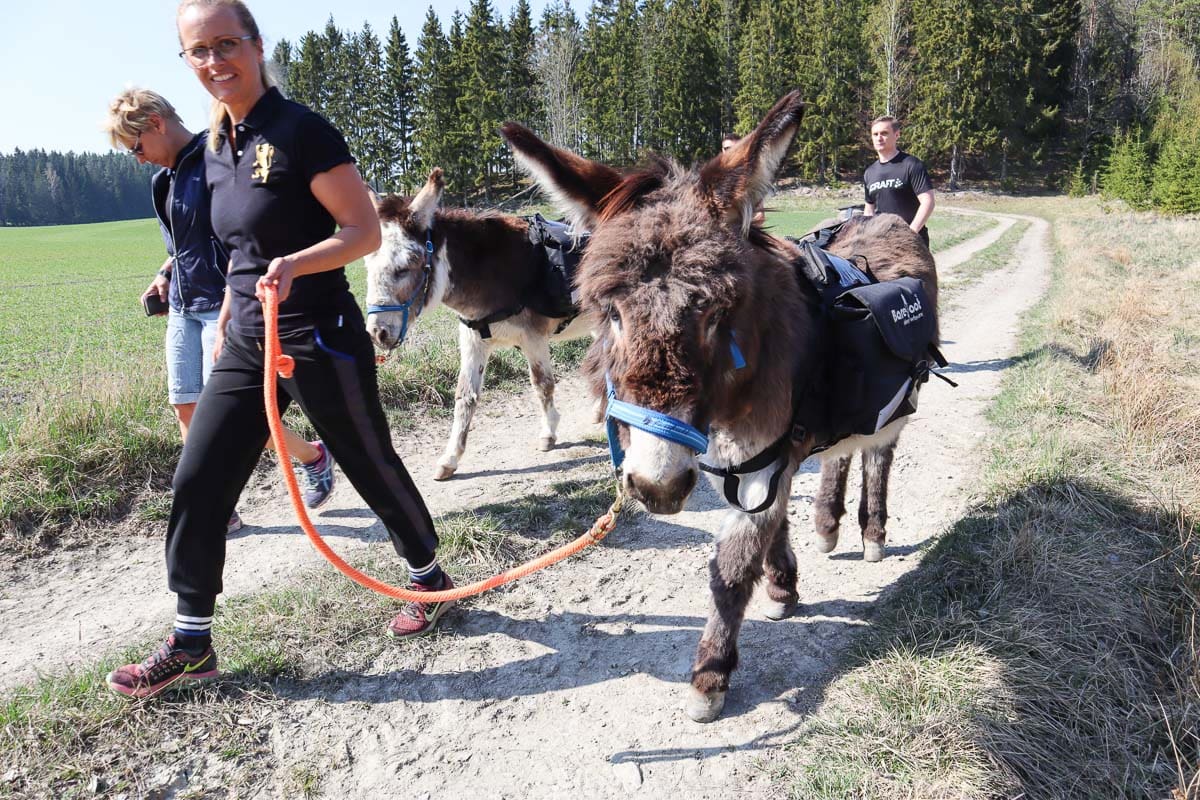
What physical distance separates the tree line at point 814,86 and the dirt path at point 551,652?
38.9m

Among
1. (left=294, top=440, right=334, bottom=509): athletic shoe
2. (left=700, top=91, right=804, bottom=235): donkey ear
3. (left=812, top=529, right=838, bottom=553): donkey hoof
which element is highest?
(left=700, top=91, right=804, bottom=235): donkey ear

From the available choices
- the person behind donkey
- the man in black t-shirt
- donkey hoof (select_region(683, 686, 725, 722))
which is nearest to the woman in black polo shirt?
the person behind donkey

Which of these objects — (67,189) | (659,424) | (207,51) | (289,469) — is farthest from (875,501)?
(67,189)

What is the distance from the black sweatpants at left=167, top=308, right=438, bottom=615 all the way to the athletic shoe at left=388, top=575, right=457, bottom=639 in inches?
31.1

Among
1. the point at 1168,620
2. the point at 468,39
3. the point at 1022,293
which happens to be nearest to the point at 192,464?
the point at 1168,620

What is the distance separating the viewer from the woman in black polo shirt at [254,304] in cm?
239

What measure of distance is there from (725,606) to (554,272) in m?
3.34

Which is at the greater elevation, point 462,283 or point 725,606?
point 462,283

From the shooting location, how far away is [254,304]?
253 cm

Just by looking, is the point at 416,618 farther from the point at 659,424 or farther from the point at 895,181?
the point at 895,181

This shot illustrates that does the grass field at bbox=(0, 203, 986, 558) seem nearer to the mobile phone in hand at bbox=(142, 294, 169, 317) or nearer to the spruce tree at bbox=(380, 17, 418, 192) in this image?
the mobile phone in hand at bbox=(142, 294, 169, 317)

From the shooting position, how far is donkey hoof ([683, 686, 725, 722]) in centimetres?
263

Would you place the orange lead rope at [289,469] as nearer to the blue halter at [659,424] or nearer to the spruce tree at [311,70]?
the blue halter at [659,424]

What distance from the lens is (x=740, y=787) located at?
2305 millimetres
